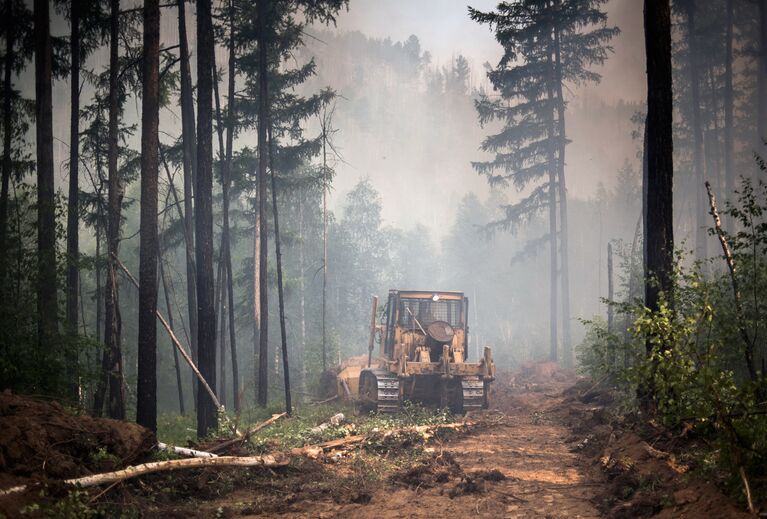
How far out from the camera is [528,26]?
1177 inches

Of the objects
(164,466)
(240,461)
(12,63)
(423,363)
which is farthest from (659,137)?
(12,63)

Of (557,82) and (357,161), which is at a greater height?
(357,161)

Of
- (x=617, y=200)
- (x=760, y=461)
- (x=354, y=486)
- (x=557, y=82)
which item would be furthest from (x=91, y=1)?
(x=617, y=200)

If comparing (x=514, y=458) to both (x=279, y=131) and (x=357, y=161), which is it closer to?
(x=279, y=131)

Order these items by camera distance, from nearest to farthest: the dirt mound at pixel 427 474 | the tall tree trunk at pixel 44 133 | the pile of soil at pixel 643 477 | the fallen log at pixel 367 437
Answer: the pile of soil at pixel 643 477 → the dirt mound at pixel 427 474 → the fallen log at pixel 367 437 → the tall tree trunk at pixel 44 133

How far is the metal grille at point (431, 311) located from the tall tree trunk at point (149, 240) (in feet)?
27.6

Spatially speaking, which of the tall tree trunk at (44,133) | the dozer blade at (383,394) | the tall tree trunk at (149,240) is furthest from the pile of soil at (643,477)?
the tall tree trunk at (44,133)

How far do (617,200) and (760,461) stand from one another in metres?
80.0

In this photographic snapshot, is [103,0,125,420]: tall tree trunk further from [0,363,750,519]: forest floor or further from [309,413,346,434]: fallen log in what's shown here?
[0,363,750,519]: forest floor

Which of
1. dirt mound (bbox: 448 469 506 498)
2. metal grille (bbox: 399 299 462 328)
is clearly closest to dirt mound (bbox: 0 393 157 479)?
dirt mound (bbox: 448 469 506 498)

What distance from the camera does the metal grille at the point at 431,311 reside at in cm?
1728

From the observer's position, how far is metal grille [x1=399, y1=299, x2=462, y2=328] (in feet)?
56.7

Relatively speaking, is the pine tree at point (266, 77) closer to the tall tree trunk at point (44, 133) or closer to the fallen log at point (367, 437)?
the tall tree trunk at point (44, 133)

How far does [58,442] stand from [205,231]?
21.8 ft
